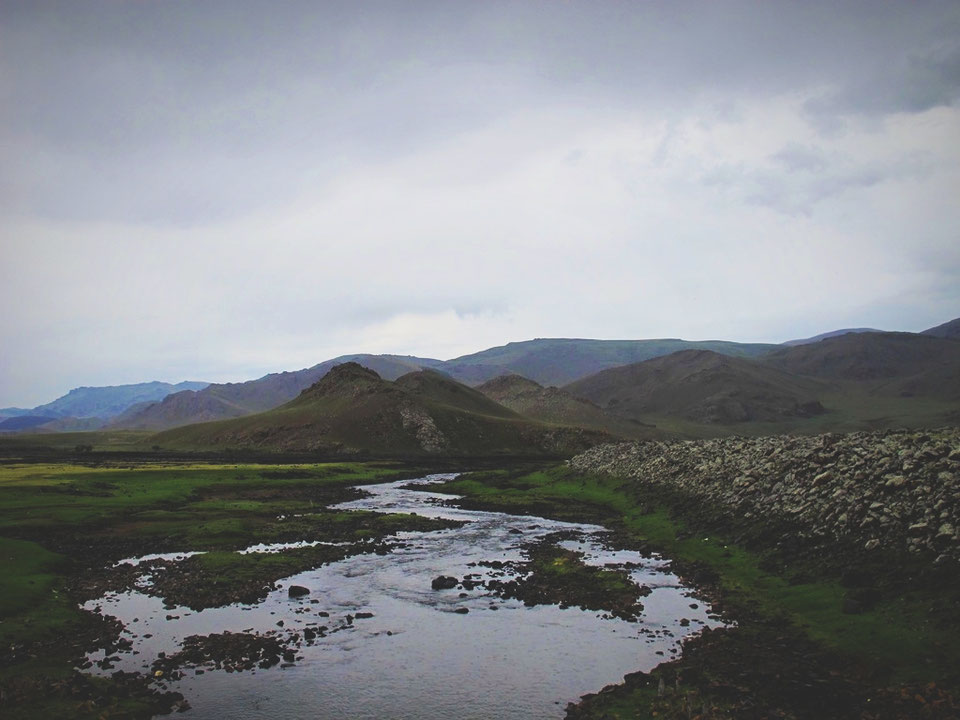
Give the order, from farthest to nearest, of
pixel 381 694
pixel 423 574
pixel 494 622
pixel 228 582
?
pixel 423 574, pixel 228 582, pixel 494 622, pixel 381 694

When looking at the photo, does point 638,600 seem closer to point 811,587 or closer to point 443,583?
point 811,587

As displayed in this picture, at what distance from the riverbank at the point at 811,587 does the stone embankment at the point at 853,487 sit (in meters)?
0.11

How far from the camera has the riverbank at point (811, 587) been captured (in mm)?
19688

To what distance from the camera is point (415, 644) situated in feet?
86.7

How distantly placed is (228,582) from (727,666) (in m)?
26.7

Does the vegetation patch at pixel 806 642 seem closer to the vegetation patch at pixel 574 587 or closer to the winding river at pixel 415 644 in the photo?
the winding river at pixel 415 644

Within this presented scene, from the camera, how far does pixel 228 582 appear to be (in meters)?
35.3

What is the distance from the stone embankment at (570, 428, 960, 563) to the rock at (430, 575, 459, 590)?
66.7 ft

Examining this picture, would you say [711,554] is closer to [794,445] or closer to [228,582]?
[794,445]

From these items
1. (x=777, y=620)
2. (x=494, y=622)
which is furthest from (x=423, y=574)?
(x=777, y=620)

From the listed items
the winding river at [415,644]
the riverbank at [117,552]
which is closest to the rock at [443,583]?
the winding river at [415,644]

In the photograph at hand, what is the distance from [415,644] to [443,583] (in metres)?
9.30

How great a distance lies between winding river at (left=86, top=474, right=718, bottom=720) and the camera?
2100cm

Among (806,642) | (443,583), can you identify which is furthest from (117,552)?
(806,642)
